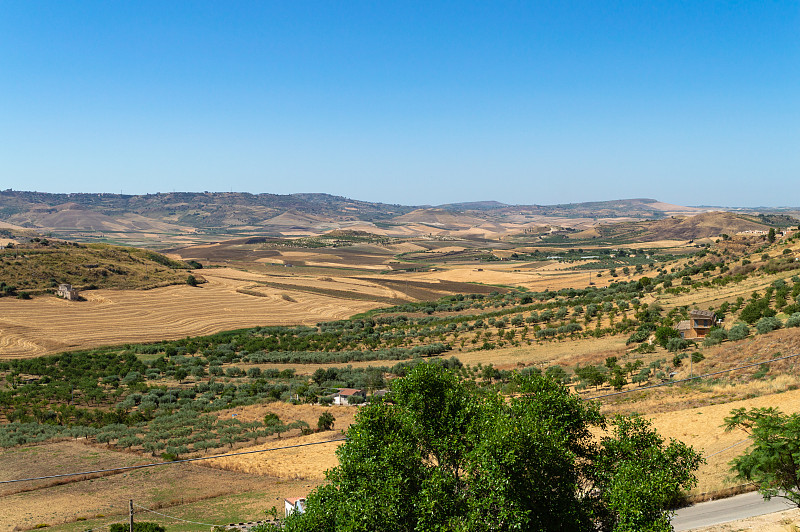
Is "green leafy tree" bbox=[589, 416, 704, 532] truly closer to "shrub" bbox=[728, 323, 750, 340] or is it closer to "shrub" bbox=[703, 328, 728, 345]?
"shrub" bbox=[703, 328, 728, 345]

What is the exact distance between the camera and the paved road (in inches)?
645

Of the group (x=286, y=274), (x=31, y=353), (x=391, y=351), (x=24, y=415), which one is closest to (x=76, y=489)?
(x=24, y=415)

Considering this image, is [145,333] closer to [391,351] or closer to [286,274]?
[391,351]

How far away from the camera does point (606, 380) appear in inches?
1455

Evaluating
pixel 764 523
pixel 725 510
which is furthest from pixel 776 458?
pixel 725 510

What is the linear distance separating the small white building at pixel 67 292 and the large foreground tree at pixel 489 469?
92.9 metres

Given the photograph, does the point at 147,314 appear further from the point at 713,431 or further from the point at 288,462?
the point at 713,431

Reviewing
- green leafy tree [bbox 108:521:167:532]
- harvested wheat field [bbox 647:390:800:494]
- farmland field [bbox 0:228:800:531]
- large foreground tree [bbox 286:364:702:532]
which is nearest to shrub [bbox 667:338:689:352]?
farmland field [bbox 0:228:800:531]

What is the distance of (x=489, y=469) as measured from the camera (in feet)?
38.7

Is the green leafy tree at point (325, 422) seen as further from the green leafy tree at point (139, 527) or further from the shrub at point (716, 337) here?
the shrub at point (716, 337)

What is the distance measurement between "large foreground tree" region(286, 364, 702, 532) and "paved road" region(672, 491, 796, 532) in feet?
12.2

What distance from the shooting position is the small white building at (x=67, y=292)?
9194cm

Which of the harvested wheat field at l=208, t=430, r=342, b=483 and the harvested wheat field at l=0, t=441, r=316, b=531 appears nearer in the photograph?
the harvested wheat field at l=0, t=441, r=316, b=531

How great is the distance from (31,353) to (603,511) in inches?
2750
